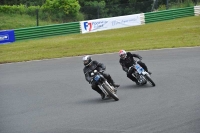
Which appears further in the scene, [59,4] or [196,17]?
[59,4]

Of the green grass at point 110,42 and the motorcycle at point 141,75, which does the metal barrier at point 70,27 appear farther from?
the motorcycle at point 141,75

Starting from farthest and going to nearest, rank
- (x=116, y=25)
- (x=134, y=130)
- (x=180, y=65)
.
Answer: (x=116, y=25), (x=180, y=65), (x=134, y=130)

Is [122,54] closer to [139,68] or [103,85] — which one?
[139,68]

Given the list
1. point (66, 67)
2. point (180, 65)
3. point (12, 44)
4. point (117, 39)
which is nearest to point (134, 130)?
point (180, 65)

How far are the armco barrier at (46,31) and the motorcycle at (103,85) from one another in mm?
22221

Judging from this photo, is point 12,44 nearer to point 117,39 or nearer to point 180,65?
point 117,39

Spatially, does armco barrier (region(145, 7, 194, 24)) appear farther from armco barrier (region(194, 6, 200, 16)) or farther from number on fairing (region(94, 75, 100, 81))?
number on fairing (region(94, 75, 100, 81))

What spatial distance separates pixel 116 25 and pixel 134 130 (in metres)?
30.2

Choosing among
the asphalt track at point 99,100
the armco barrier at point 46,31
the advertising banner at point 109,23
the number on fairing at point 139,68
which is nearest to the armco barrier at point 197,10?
the advertising banner at point 109,23

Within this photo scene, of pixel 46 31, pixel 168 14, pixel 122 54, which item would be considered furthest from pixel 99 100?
pixel 168 14

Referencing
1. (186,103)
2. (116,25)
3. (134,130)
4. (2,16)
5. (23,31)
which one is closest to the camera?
(134,130)

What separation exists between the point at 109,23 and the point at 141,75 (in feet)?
77.2

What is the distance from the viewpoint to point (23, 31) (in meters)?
37.2

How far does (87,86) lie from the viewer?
62.4ft
